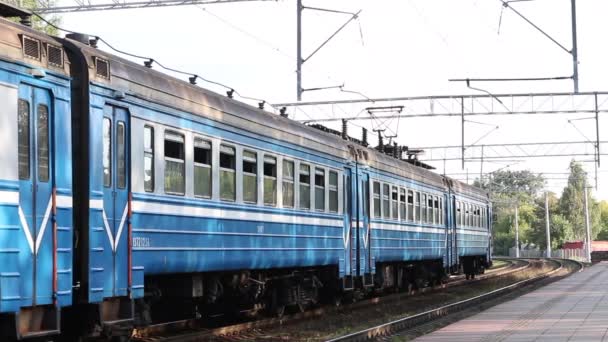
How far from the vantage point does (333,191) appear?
60.3ft

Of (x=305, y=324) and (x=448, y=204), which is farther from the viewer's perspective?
(x=448, y=204)

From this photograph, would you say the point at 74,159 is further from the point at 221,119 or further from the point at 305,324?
the point at 305,324

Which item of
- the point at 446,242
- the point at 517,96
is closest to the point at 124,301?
the point at 446,242

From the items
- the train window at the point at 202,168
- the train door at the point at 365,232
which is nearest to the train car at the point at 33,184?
the train window at the point at 202,168

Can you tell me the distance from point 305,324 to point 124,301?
6211mm

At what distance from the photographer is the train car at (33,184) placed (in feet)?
29.1

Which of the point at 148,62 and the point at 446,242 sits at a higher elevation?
the point at 148,62

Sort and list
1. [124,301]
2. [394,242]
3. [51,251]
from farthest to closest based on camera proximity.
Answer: [394,242], [124,301], [51,251]

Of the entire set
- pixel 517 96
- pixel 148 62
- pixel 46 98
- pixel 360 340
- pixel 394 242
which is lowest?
pixel 360 340

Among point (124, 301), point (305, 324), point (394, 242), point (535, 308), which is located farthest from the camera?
point (394, 242)

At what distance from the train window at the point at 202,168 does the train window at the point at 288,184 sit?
2.88 metres

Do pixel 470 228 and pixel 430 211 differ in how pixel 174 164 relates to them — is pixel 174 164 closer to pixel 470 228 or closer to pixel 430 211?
pixel 430 211

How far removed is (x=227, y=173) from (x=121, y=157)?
295 cm

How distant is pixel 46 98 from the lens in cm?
960
